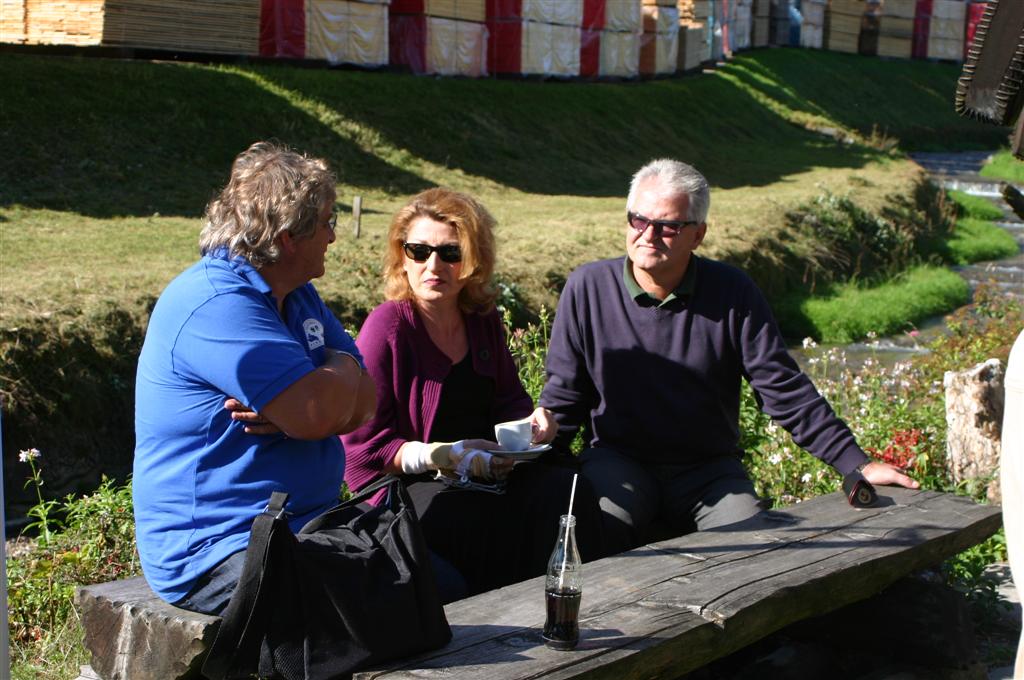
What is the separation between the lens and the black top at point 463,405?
4.43 meters

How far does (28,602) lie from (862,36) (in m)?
45.3

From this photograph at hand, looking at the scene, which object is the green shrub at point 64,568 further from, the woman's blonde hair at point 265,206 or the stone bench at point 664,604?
the woman's blonde hair at point 265,206

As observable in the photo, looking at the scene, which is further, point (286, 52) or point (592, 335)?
point (286, 52)

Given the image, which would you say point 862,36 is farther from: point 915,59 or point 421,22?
point 421,22

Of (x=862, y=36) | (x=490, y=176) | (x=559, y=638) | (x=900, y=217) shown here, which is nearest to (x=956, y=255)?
(x=900, y=217)

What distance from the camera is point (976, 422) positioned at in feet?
19.4

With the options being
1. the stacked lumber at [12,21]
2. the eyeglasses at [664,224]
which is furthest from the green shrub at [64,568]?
the stacked lumber at [12,21]

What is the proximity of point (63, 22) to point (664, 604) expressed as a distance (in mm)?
15077

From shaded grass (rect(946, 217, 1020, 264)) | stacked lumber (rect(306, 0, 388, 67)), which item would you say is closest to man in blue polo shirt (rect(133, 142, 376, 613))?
shaded grass (rect(946, 217, 1020, 264))

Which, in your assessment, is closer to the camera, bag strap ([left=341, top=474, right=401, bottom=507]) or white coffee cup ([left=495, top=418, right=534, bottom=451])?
bag strap ([left=341, top=474, right=401, bottom=507])

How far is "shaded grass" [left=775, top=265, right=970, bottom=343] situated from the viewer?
14242 millimetres

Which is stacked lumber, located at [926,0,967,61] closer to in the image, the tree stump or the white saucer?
the tree stump

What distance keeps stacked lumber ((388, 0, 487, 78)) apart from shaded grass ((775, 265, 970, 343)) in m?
9.44

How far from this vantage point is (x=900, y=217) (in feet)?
62.3
